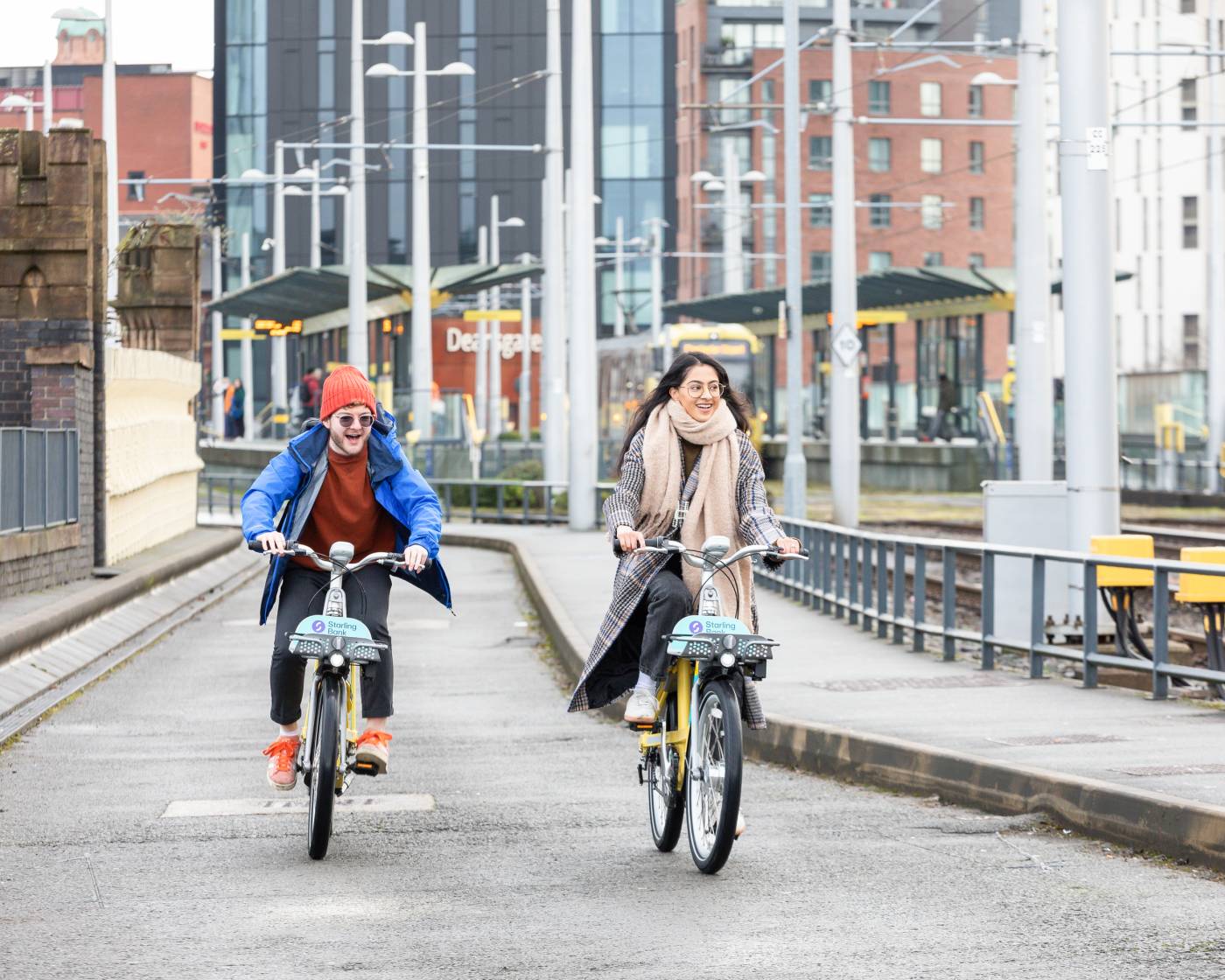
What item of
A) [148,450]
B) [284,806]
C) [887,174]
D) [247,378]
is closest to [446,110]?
[247,378]

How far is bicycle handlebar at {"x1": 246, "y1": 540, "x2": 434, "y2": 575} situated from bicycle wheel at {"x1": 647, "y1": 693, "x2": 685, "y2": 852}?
1026 mm

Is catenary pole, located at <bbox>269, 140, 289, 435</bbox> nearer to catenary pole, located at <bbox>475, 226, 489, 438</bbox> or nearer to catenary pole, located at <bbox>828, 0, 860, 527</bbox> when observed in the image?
catenary pole, located at <bbox>475, 226, 489, 438</bbox>

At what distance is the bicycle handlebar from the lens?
8102 millimetres

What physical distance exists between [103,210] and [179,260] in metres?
9.62

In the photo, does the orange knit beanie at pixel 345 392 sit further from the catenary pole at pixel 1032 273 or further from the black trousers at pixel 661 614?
the catenary pole at pixel 1032 273

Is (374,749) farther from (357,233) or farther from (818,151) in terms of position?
(818,151)

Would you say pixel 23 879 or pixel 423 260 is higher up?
pixel 423 260

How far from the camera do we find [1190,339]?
95625 millimetres

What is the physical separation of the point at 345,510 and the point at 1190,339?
90.5 m

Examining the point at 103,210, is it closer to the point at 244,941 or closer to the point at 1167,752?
the point at 1167,752

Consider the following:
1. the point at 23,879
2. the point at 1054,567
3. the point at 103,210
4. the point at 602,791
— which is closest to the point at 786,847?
the point at 602,791

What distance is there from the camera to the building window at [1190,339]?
3718 inches

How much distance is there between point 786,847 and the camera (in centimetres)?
844

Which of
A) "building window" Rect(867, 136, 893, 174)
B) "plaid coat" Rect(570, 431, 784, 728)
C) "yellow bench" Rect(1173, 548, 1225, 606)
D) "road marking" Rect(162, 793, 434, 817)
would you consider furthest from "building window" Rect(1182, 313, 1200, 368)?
"plaid coat" Rect(570, 431, 784, 728)
